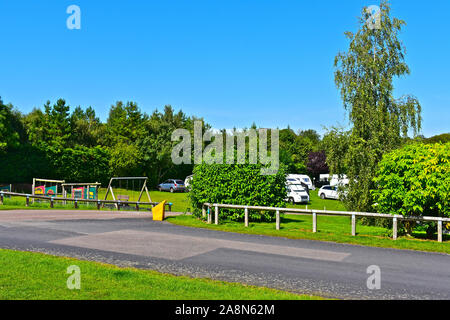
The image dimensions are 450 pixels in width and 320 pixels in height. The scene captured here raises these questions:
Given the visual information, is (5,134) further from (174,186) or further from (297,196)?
(297,196)

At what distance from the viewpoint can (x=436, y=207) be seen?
12422 millimetres

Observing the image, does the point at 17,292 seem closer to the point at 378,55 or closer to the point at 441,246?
the point at 441,246

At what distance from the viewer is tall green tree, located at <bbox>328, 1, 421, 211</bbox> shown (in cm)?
2131

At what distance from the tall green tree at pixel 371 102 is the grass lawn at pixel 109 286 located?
16.4 metres

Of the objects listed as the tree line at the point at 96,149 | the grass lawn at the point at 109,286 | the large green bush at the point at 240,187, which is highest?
the tree line at the point at 96,149

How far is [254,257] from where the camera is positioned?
9.52 meters

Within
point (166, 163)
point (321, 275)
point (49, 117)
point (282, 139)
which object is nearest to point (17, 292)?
point (321, 275)

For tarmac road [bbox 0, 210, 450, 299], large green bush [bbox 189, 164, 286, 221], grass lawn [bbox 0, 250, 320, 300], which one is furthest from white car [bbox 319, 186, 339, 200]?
grass lawn [bbox 0, 250, 320, 300]

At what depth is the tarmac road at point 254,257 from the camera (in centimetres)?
713

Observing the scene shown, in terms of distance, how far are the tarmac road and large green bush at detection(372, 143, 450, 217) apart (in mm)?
2210

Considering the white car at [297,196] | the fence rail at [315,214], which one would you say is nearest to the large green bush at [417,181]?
the fence rail at [315,214]

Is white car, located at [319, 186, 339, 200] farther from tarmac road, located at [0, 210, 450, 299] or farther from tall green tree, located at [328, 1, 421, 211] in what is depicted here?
tarmac road, located at [0, 210, 450, 299]

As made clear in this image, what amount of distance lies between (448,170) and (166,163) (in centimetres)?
4256

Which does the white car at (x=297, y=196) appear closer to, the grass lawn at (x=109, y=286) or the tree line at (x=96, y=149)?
the tree line at (x=96, y=149)
